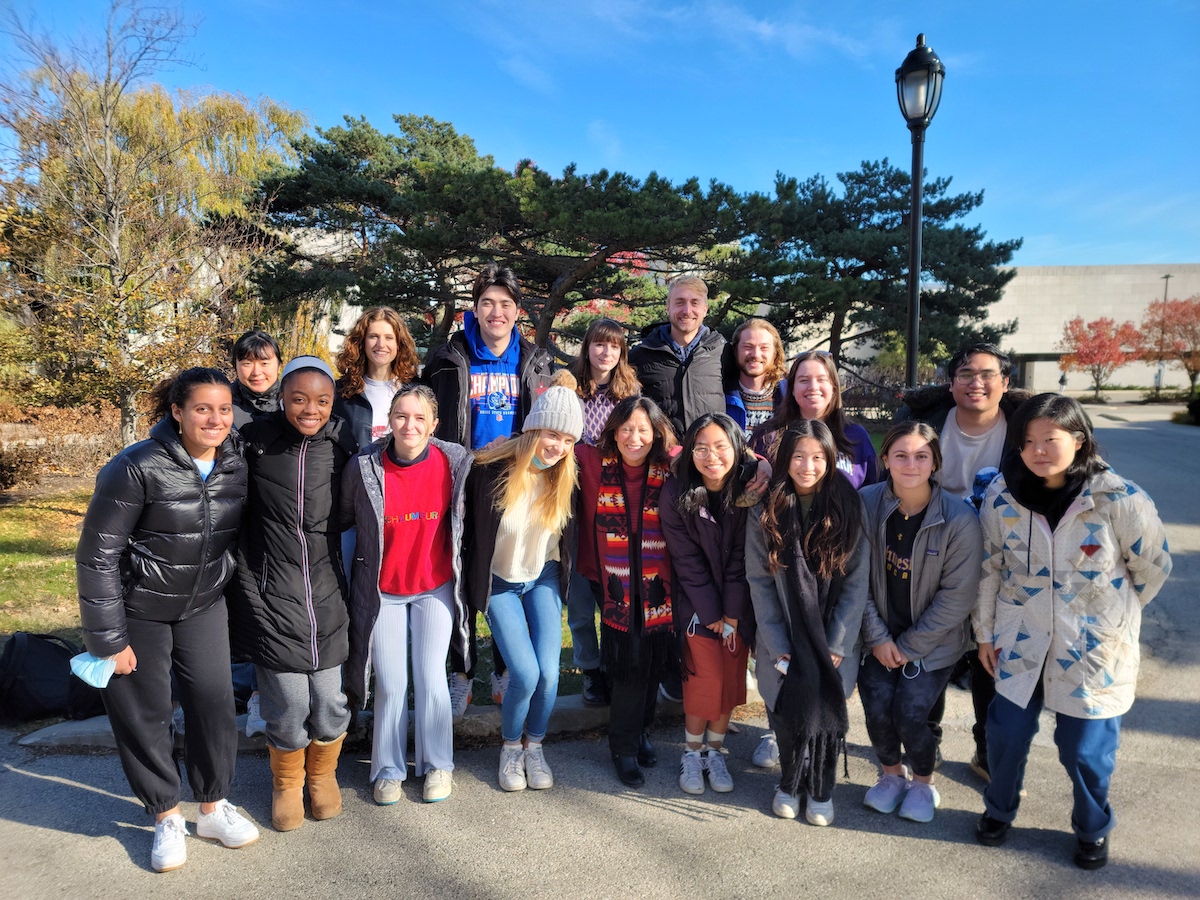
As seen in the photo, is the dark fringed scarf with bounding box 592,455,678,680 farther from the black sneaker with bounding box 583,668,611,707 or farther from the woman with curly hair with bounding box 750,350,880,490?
the woman with curly hair with bounding box 750,350,880,490

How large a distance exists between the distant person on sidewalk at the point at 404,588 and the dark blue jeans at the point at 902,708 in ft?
6.18

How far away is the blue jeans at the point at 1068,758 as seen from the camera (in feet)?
8.57

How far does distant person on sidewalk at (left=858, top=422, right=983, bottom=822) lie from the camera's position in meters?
2.93

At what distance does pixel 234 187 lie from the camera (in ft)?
47.0

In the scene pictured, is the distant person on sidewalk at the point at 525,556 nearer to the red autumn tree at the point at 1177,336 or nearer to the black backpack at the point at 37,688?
the black backpack at the point at 37,688

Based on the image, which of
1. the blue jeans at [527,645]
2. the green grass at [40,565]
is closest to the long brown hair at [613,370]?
the blue jeans at [527,645]

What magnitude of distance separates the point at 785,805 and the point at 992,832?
801 mm

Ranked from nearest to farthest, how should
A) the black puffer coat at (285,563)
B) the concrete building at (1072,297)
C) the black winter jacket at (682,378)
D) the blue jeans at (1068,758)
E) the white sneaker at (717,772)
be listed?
the blue jeans at (1068,758) → the black puffer coat at (285,563) → the white sneaker at (717,772) → the black winter jacket at (682,378) → the concrete building at (1072,297)

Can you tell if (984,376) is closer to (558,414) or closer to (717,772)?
(558,414)

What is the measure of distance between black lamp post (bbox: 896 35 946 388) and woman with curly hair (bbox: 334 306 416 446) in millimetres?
4210

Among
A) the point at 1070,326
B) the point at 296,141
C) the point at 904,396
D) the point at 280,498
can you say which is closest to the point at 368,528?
the point at 280,498

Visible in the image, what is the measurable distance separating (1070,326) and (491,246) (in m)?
42.6

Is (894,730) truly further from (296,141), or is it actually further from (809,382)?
(296,141)

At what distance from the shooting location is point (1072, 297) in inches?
1889
